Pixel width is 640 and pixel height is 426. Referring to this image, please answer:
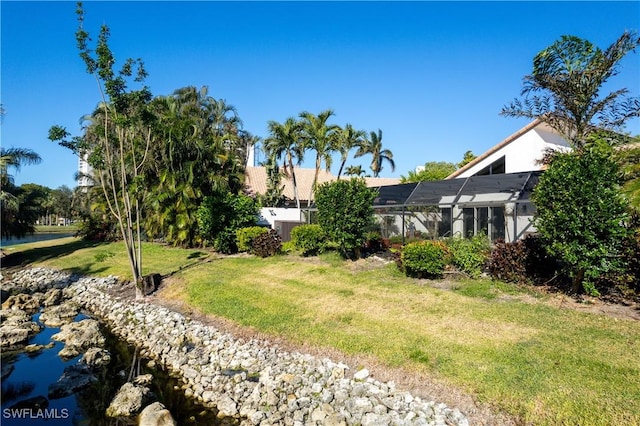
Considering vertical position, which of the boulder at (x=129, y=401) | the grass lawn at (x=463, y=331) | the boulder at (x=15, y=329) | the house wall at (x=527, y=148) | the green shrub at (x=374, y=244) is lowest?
the boulder at (x=129, y=401)

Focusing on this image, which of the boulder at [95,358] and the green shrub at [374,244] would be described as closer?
the boulder at [95,358]

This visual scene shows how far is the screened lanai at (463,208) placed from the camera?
15.9m

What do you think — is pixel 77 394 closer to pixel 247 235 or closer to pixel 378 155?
pixel 247 235

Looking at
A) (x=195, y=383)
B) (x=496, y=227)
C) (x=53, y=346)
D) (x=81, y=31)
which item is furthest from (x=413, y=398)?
(x=81, y=31)

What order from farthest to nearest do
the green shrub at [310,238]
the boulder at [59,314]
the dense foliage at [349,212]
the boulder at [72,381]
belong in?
1. the green shrub at [310,238]
2. the dense foliage at [349,212]
3. the boulder at [59,314]
4. the boulder at [72,381]

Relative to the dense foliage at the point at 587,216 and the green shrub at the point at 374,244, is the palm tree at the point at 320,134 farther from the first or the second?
the dense foliage at the point at 587,216

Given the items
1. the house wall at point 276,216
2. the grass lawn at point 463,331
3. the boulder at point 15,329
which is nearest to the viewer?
the grass lawn at point 463,331

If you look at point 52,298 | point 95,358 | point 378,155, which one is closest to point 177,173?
point 52,298

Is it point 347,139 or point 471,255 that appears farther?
point 347,139

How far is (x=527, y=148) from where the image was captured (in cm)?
2178

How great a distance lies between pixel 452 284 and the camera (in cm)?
1203

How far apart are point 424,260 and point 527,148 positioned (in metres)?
13.4

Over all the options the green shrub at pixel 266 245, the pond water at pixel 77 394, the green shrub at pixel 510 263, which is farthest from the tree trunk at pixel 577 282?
the green shrub at pixel 266 245

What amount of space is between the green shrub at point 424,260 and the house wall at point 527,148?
461 inches
